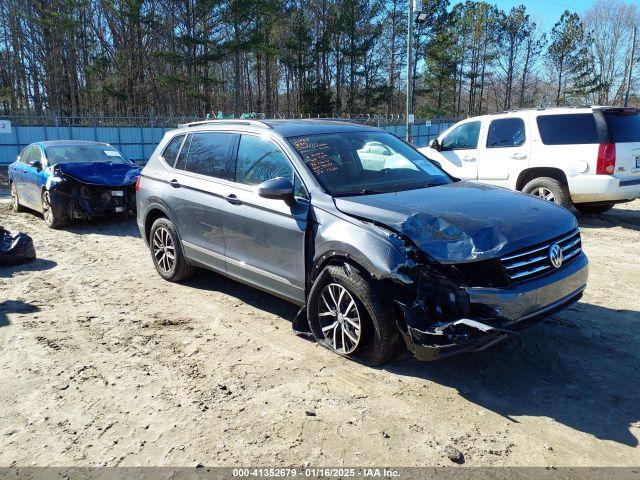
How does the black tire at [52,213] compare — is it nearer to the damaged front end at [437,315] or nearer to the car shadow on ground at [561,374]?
the car shadow on ground at [561,374]

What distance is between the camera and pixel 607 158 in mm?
7980

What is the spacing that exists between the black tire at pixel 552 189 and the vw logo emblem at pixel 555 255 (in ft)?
16.3

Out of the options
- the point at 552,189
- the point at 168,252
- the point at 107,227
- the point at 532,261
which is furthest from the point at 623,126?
the point at 107,227

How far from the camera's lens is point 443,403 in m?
3.39

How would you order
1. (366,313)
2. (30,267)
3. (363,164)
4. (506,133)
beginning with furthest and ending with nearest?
(506,133) < (30,267) < (363,164) < (366,313)

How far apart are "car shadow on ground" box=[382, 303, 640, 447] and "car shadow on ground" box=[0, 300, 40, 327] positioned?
3.85 m

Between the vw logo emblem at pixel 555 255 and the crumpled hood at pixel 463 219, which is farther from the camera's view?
the vw logo emblem at pixel 555 255

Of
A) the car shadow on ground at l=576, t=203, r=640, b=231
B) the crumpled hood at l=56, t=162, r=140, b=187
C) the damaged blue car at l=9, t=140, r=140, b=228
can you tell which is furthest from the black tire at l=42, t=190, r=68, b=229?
the car shadow on ground at l=576, t=203, r=640, b=231

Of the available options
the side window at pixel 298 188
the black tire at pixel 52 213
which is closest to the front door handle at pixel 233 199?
the side window at pixel 298 188

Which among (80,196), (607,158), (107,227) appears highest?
(607,158)

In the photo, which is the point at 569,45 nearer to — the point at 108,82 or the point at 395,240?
the point at 108,82

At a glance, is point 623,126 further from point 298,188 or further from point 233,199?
point 233,199

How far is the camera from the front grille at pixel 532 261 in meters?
3.41

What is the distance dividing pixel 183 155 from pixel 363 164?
226 centimetres
